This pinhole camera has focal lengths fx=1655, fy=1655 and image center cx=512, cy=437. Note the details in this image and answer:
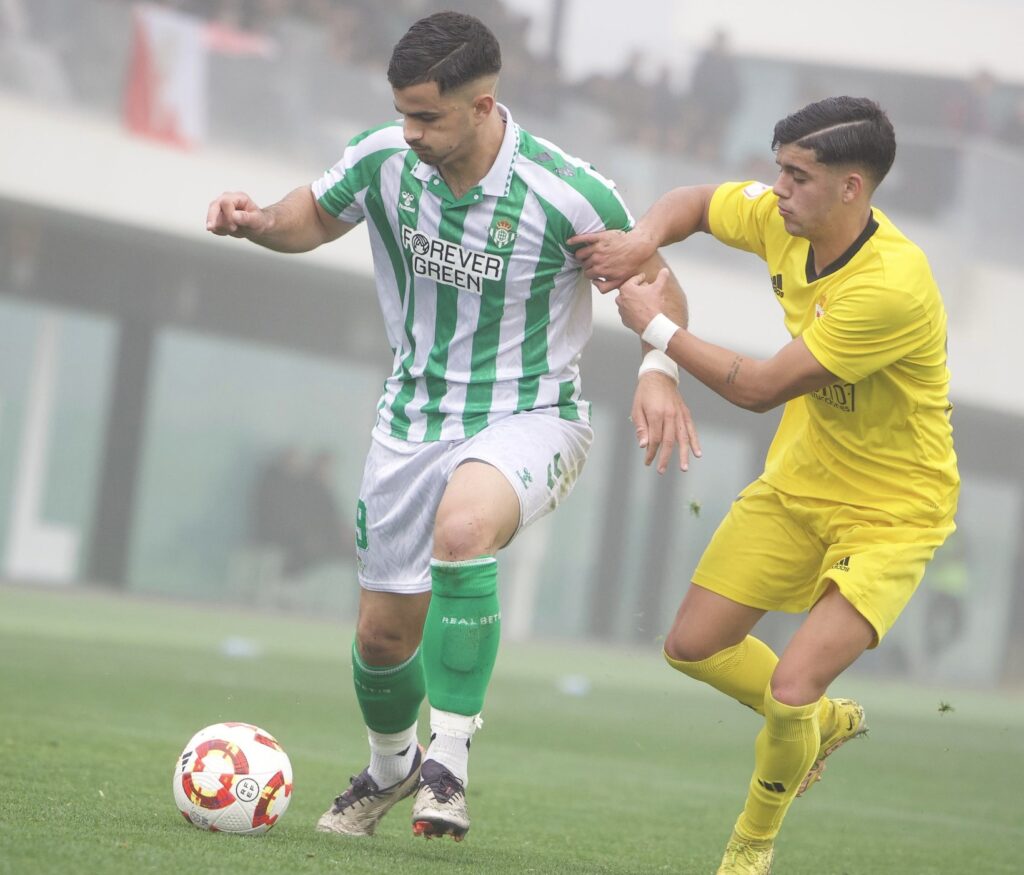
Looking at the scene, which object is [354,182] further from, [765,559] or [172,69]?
[172,69]

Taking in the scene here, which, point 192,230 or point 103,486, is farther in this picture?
point 103,486

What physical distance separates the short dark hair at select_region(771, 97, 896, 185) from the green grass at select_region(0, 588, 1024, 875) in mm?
2075

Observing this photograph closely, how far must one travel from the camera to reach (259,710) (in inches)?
343

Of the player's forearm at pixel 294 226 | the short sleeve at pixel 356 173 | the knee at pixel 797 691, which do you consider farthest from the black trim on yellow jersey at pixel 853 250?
the player's forearm at pixel 294 226

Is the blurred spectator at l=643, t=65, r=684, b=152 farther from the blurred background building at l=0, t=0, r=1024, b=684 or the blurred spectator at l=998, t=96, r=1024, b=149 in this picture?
the blurred spectator at l=998, t=96, r=1024, b=149

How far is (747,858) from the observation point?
4645 millimetres

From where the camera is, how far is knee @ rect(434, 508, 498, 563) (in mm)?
4168

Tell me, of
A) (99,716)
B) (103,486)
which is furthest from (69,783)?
(103,486)

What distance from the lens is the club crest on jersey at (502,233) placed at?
4.61m

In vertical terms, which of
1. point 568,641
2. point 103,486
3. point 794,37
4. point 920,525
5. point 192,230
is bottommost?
point 568,641

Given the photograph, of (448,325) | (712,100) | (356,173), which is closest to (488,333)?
(448,325)

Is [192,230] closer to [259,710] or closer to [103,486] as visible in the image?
[103,486]

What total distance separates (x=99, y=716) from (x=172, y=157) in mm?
10567

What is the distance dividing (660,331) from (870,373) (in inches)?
23.0
